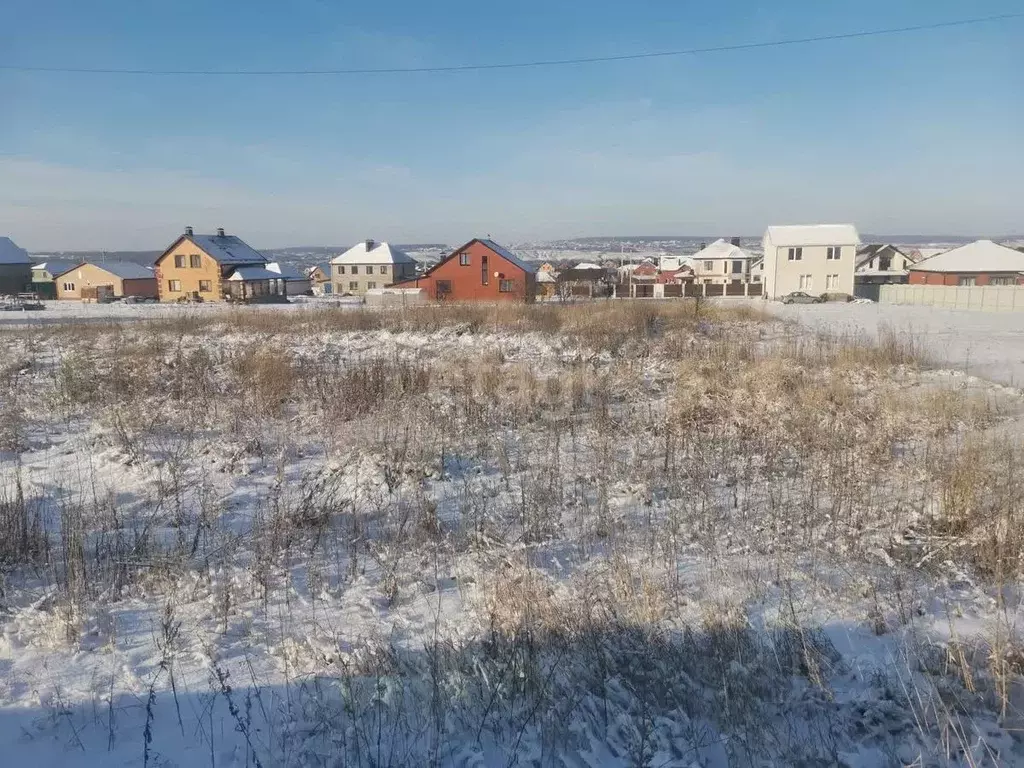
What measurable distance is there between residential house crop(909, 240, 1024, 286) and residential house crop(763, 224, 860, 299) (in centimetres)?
895

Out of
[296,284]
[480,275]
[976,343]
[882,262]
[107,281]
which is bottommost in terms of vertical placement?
[976,343]

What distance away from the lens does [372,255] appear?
76.9 m

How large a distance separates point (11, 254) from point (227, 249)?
114 ft

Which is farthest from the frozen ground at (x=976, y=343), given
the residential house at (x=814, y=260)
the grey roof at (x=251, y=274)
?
the grey roof at (x=251, y=274)

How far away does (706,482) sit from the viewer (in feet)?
19.1

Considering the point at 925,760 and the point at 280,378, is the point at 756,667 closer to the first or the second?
the point at 925,760

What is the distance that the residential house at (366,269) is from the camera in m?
75.9

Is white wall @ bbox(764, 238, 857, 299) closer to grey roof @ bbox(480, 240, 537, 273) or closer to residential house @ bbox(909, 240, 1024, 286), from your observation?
residential house @ bbox(909, 240, 1024, 286)

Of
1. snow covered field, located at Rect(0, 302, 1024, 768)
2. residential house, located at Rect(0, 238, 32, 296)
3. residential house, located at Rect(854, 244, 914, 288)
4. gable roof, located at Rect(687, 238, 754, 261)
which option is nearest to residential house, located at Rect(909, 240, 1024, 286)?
residential house, located at Rect(854, 244, 914, 288)

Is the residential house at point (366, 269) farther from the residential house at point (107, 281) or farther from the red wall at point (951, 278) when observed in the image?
the red wall at point (951, 278)

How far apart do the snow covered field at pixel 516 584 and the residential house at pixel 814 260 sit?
48682mm

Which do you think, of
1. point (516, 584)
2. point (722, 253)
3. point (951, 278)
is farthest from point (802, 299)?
point (516, 584)

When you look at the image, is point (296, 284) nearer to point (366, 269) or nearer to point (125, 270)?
point (366, 269)

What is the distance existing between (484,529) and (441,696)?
1.85 m
